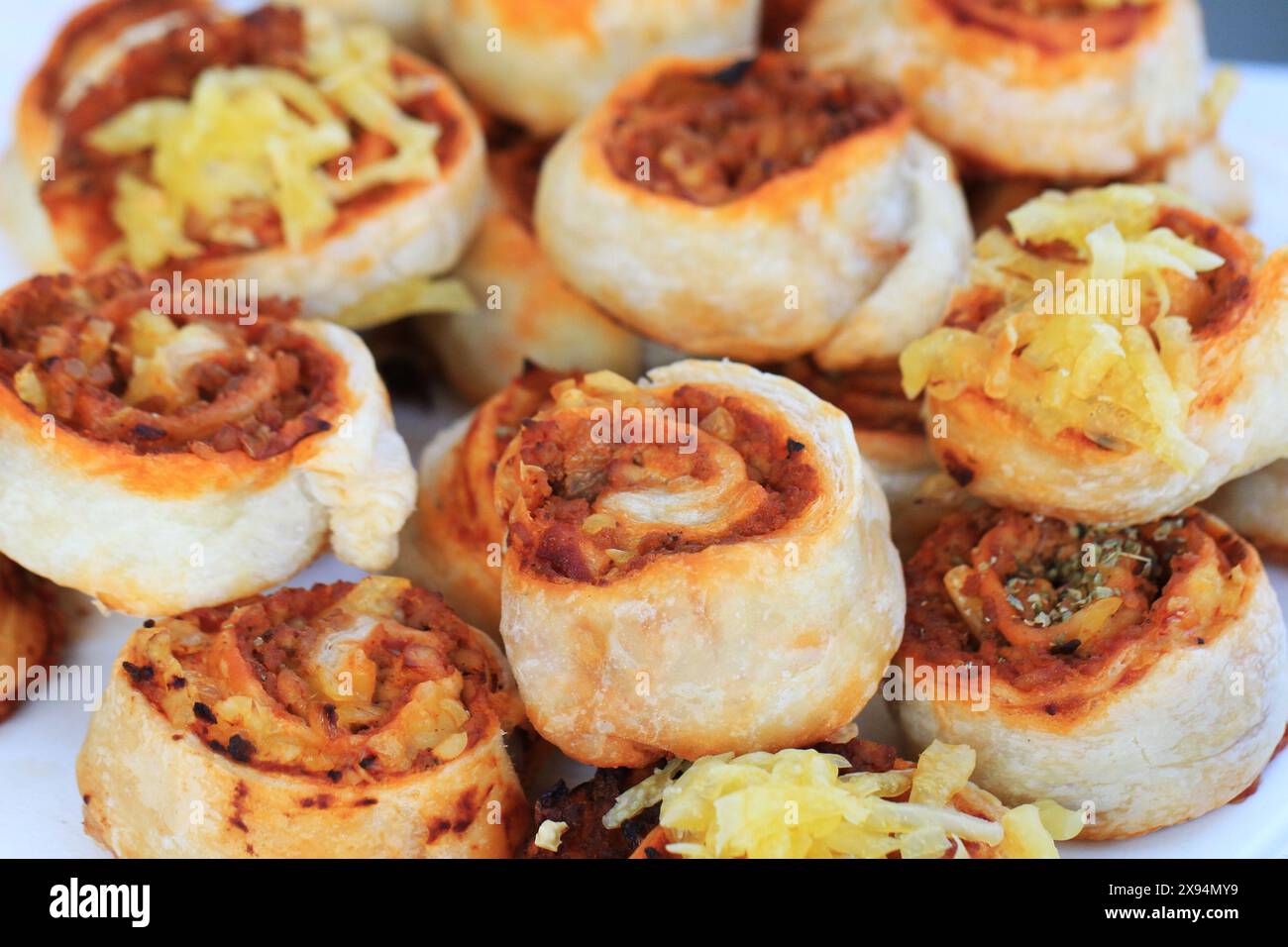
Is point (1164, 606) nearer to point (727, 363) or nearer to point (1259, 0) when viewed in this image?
point (727, 363)

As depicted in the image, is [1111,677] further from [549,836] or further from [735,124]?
[735,124]

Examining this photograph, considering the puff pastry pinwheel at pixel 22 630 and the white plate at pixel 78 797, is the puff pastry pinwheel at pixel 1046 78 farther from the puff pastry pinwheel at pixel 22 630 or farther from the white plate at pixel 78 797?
the puff pastry pinwheel at pixel 22 630

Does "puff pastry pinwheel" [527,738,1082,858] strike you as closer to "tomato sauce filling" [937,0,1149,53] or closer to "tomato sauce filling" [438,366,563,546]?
"tomato sauce filling" [438,366,563,546]

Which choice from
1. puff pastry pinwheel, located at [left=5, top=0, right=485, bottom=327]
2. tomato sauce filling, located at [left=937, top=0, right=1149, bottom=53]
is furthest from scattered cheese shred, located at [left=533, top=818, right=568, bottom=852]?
tomato sauce filling, located at [left=937, top=0, right=1149, bottom=53]

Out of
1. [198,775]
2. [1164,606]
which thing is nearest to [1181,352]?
[1164,606]

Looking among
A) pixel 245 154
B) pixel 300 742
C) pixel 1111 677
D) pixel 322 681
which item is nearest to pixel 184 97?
pixel 245 154

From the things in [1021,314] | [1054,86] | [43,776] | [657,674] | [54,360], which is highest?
[1054,86]
